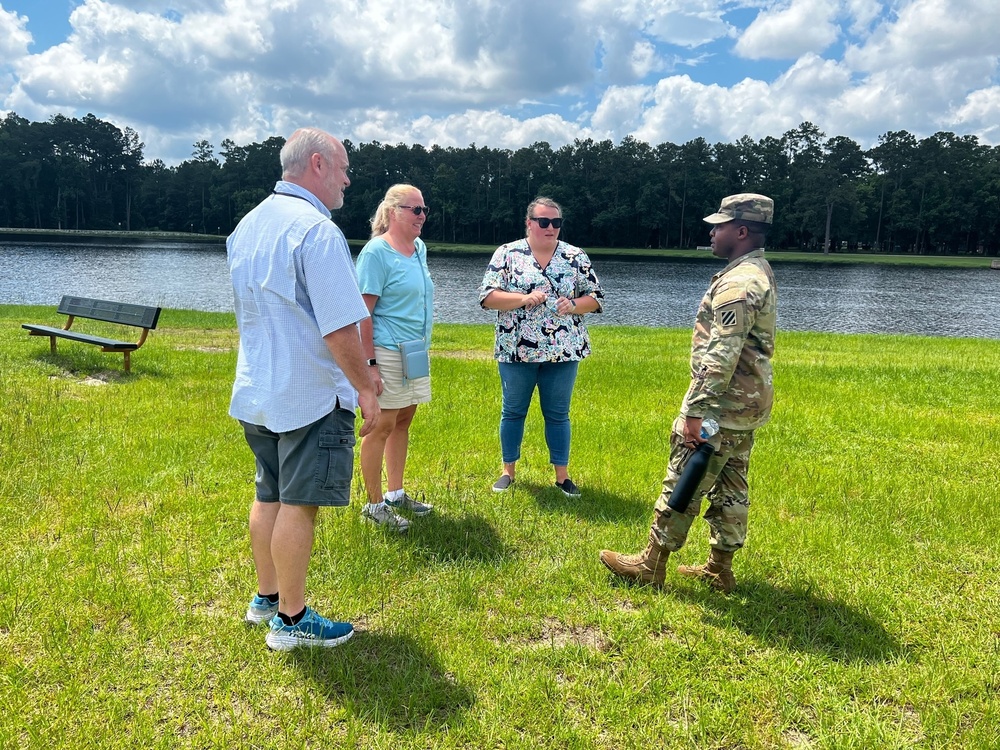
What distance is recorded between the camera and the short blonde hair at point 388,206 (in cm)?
443

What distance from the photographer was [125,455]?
5.68 m

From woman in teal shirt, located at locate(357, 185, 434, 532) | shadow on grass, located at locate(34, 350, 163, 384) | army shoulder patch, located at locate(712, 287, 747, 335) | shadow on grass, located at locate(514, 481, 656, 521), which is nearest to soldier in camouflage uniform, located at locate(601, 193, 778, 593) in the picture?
army shoulder patch, located at locate(712, 287, 747, 335)

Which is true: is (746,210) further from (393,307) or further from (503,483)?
(503,483)

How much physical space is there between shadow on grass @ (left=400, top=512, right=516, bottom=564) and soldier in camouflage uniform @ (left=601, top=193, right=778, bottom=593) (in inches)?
35.8

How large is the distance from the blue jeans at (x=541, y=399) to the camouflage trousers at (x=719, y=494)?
154cm

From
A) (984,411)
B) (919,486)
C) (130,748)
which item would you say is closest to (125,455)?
(130,748)

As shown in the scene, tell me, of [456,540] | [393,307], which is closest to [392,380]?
[393,307]

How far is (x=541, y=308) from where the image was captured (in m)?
4.93

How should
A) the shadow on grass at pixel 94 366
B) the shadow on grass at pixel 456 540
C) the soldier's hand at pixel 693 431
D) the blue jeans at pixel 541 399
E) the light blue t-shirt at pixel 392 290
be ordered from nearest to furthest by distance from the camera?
the soldier's hand at pixel 693 431 → the shadow on grass at pixel 456 540 → the light blue t-shirt at pixel 392 290 → the blue jeans at pixel 541 399 → the shadow on grass at pixel 94 366

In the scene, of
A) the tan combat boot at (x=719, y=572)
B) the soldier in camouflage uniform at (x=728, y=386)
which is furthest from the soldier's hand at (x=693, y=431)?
the tan combat boot at (x=719, y=572)

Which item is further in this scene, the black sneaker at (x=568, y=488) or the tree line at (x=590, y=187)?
the tree line at (x=590, y=187)

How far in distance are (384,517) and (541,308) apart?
1826 millimetres

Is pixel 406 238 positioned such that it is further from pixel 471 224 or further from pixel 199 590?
pixel 471 224

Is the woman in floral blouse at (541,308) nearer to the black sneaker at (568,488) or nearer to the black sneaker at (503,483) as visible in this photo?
the black sneaker at (568,488)
